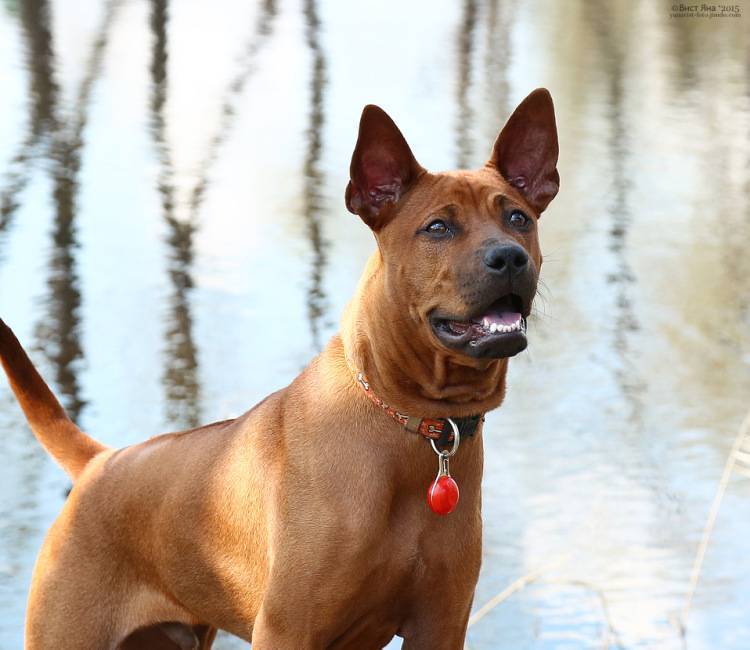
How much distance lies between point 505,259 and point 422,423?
42 centimetres

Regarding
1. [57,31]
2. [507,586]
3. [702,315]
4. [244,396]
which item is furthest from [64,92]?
[507,586]

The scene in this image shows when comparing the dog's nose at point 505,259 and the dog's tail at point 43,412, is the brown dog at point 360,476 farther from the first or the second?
the dog's tail at point 43,412

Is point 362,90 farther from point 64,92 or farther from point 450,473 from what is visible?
point 450,473

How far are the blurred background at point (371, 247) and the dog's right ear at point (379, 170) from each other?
1.75m

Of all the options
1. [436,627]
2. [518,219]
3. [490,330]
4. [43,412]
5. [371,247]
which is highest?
[518,219]


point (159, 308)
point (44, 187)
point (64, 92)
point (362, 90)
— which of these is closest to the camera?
point (159, 308)

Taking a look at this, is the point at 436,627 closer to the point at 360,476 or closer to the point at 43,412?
the point at 360,476

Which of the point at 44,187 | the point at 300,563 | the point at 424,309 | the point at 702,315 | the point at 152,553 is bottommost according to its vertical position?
the point at 702,315

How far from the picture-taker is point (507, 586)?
420 centimetres

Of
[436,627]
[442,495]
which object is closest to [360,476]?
[442,495]

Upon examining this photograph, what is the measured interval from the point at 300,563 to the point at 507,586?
170cm

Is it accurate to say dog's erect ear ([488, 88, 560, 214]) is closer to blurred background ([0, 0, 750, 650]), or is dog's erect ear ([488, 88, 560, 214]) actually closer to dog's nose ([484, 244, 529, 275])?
dog's nose ([484, 244, 529, 275])

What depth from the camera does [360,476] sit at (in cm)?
267

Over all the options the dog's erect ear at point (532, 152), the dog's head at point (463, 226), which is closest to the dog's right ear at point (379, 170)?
the dog's head at point (463, 226)
